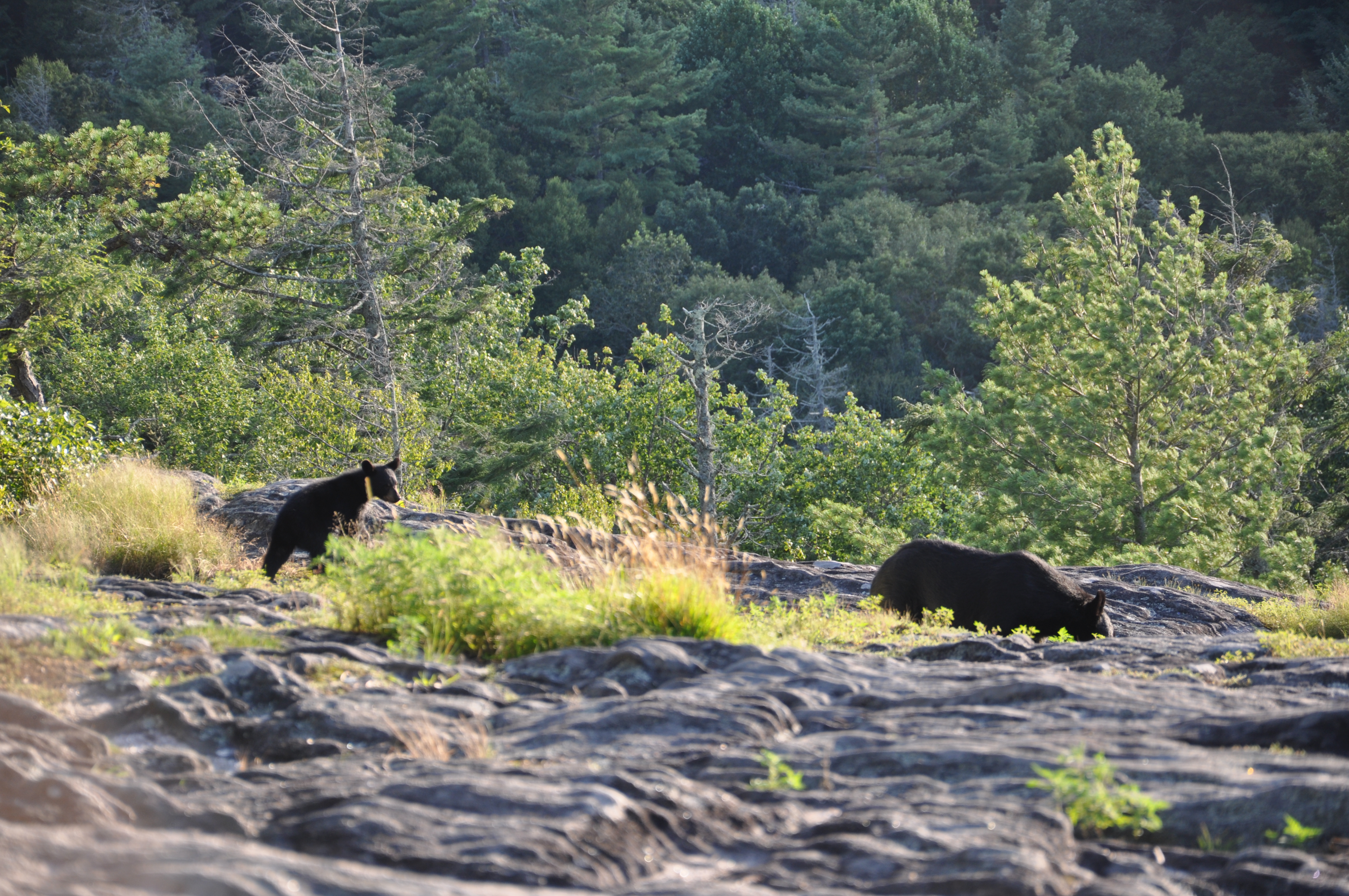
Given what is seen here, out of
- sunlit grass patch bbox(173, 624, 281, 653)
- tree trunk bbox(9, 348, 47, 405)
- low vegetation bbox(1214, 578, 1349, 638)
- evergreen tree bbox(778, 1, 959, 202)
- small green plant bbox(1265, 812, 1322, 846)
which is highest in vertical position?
evergreen tree bbox(778, 1, 959, 202)

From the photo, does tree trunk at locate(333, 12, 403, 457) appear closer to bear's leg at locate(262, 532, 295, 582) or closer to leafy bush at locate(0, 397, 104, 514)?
leafy bush at locate(0, 397, 104, 514)

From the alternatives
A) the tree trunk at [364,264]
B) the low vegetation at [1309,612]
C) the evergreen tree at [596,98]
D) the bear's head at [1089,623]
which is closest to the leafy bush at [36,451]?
the bear's head at [1089,623]

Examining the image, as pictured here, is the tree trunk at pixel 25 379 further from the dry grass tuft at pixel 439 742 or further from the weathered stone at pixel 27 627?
the dry grass tuft at pixel 439 742

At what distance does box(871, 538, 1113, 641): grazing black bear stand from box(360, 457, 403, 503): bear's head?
478 centimetres

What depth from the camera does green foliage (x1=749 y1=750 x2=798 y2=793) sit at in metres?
4.49

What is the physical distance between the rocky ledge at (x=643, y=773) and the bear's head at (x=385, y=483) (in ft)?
12.9

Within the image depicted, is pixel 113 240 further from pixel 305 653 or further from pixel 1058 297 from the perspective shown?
pixel 1058 297

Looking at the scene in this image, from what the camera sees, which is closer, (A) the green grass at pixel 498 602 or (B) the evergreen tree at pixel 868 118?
(A) the green grass at pixel 498 602

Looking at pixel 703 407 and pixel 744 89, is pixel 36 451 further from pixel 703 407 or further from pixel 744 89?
pixel 744 89

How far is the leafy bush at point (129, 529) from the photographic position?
33.5ft

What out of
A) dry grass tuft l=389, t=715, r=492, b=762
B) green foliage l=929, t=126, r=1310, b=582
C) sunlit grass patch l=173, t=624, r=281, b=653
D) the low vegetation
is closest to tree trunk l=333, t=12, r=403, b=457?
green foliage l=929, t=126, r=1310, b=582

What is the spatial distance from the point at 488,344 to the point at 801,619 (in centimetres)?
2821

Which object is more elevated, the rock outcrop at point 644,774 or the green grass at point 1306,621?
the rock outcrop at point 644,774

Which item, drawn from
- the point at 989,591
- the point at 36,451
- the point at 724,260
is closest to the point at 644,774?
the point at 989,591
